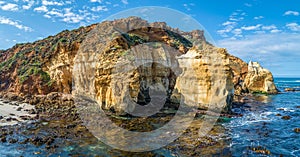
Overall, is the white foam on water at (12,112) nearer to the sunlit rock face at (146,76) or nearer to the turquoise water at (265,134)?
the sunlit rock face at (146,76)

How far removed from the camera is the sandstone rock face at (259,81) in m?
55.0

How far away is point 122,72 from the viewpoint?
26.0 meters

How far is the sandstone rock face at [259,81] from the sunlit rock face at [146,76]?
27.5 meters

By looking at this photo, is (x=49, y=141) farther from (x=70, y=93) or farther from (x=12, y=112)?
(x=70, y=93)

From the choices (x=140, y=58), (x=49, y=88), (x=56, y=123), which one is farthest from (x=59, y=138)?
(x=49, y=88)

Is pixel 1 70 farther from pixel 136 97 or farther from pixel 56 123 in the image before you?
pixel 136 97

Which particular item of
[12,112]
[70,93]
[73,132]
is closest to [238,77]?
[70,93]

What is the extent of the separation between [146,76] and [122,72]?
602cm

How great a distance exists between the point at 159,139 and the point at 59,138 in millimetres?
7618

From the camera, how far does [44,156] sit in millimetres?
14992

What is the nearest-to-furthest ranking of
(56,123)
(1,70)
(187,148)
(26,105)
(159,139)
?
1. (187,148)
2. (159,139)
3. (56,123)
4. (26,105)
5. (1,70)

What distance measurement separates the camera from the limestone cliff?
86.4 ft

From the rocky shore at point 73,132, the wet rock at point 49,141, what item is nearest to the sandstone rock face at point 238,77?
the rocky shore at point 73,132

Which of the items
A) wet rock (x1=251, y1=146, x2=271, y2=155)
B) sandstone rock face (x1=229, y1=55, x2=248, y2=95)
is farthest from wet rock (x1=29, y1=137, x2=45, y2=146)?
sandstone rock face (x1=229, y1=55, x2=248, y2=95)
